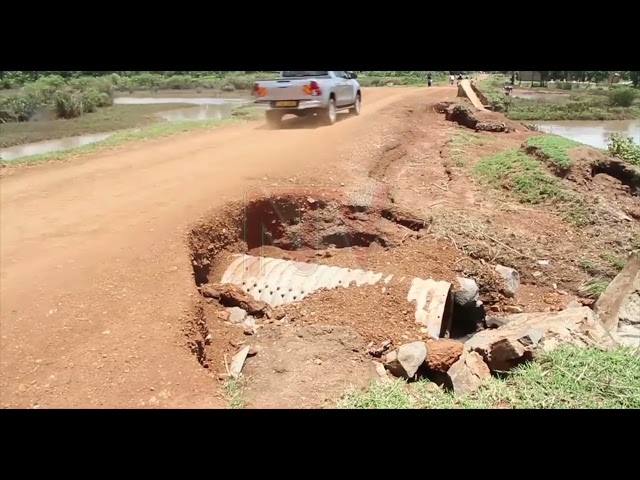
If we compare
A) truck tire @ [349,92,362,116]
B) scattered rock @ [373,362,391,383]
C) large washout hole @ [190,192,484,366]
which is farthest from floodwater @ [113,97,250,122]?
scattered rock @ [373,362,391,383]

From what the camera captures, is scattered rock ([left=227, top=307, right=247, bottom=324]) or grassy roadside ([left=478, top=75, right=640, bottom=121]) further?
grassy roadside ([left=478, top=75, right=640, bottom=121])

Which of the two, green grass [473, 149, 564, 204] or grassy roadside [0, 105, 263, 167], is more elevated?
grassy roadside [0, 105, 263, 167]

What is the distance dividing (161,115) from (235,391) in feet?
17.3

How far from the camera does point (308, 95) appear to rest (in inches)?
277

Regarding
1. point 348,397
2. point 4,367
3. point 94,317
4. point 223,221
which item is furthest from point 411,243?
point 4,367

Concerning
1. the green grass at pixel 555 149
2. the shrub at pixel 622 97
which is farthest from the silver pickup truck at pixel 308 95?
the shrub at pixel 622 97

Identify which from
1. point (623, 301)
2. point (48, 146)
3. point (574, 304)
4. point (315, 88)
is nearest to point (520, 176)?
point (574, 304)

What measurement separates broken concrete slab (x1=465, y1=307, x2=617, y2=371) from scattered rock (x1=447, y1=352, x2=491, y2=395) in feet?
0.28

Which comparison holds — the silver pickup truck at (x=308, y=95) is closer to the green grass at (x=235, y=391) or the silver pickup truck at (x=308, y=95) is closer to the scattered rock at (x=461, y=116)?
the scattered rock at (x=461, y=116)

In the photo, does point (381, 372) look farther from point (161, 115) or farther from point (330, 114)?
point (330, 114)

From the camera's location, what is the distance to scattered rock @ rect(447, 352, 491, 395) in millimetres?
3330

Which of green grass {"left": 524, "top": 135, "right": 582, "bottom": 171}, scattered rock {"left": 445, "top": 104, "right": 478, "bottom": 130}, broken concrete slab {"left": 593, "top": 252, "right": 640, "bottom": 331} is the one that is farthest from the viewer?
scattered rock {"left": 445, "top": 104, "right": 478, "bottom": 130}

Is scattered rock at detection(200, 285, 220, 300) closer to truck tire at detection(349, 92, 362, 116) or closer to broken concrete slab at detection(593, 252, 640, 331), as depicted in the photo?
broken concrete slab at detection(593, 252, 640, 331)

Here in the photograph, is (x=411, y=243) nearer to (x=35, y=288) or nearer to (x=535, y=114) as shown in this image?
(x=35, y=288)
